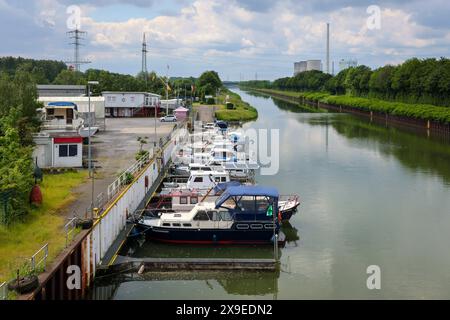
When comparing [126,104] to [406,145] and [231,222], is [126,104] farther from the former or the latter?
[231,222]

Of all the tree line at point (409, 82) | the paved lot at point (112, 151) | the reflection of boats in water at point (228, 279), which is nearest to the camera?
the reflection of boats in water at point (228, 279)

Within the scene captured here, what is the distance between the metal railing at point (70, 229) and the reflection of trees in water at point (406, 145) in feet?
106

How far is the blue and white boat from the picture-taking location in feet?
86.0

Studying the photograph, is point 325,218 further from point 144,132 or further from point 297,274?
point 144,132

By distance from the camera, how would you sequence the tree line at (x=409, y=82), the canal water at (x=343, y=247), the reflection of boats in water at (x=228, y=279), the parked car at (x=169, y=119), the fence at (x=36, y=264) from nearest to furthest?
the fence at (x=36, y=264) < the canal water at (x=343, y=247) < the reflection of boats in water at (x=228, y=279) < the parked car at (x=169, y=119) < the tree line at (x=409, y=82)

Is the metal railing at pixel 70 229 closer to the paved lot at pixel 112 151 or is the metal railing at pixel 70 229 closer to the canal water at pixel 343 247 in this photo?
the paved lot at pixel 112 151

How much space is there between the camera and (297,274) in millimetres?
23578

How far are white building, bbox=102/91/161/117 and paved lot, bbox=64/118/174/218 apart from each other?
811 centimetres

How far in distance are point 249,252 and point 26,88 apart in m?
21.5

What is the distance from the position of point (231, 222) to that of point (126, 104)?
182 feet

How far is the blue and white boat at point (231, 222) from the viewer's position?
2620 centimetres

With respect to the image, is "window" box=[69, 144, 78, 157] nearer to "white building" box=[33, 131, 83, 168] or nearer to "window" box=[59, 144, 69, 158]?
"white building" box=[33, 131, 83, 168]

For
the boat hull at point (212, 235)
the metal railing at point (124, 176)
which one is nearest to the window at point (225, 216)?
the boat hull at point (212, 235)

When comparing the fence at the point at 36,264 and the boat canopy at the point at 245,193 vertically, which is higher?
the boat canopy at the point at 245,193
